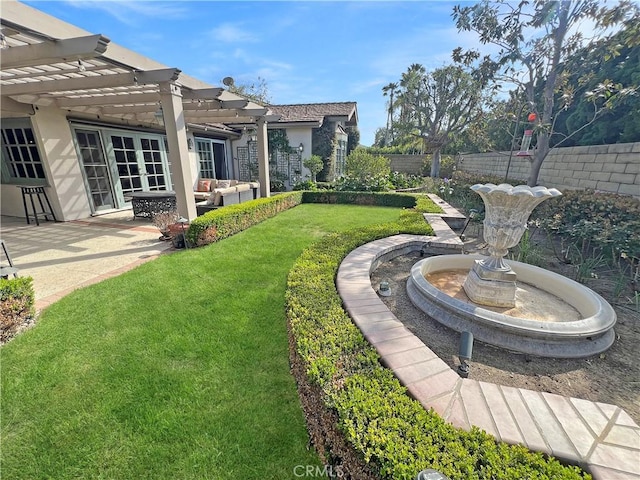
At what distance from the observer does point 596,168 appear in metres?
6.54

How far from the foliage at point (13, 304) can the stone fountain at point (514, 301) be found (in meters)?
4.46

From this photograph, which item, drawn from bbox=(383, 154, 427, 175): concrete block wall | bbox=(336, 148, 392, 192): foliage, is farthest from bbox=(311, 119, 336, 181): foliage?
bbox=(383, 154, 427, 175): concrete block wall

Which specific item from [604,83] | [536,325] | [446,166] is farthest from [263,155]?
[446,166]

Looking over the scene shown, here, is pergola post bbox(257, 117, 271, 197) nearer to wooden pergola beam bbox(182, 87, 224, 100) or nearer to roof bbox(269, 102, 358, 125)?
wooden pergola beam bbox(182, 87, 224, 100)

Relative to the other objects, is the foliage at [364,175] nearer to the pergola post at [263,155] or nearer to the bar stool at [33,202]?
the pergola post at [263,155]

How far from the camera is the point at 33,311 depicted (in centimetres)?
297

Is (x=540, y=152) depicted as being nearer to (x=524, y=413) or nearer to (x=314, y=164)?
(x=524, y=413)

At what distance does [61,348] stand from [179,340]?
1092 mm

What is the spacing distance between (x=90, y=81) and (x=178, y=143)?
1889 mm

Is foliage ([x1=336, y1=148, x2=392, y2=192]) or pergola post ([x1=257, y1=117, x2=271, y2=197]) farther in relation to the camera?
foliage ([x1=336, y1=148, x2=392, y2=192])

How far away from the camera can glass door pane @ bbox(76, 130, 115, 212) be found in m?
7.70

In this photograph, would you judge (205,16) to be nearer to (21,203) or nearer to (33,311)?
(33,311)

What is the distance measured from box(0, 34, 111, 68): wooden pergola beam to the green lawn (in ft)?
10.5

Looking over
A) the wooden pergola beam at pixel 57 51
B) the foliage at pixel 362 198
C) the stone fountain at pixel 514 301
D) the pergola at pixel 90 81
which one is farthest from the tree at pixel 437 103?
the wooden pergola beam at pixel 57 51
